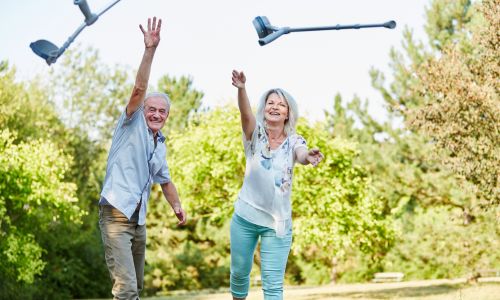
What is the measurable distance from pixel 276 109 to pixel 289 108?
125mm

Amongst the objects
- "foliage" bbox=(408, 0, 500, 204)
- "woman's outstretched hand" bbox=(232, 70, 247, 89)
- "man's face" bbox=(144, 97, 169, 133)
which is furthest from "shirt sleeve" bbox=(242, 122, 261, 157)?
"foliage" bbox=(408, 0, 500, 204)

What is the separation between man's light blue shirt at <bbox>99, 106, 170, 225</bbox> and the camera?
5.49m

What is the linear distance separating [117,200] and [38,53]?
1.51m

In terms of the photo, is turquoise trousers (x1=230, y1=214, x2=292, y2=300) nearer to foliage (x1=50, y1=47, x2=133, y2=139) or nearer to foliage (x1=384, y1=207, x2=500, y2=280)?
foliage (x1=384, y1=207, x2=500, y2=280)

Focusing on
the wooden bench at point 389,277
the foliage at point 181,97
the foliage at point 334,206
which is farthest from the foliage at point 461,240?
the foliage at point 181,97

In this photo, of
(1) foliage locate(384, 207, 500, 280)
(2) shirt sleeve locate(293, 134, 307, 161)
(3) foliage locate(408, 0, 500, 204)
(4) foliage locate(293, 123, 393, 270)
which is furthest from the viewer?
(1) foliage locate(384, 207, 500, 280)

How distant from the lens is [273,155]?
18.5 ft

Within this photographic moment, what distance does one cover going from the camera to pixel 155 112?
585 centimetres

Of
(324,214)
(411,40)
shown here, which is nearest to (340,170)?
(324,214)

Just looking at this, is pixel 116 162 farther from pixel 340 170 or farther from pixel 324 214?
pixel 340 170

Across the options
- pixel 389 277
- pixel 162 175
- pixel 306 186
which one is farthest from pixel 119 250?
pixel 389 277

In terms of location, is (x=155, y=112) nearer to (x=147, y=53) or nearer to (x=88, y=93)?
(x=147, y=53)

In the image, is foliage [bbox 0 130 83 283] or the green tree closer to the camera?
the green tree

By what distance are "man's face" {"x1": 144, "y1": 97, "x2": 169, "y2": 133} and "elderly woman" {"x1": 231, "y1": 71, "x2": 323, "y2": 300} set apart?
Answer: 2.19 ft
